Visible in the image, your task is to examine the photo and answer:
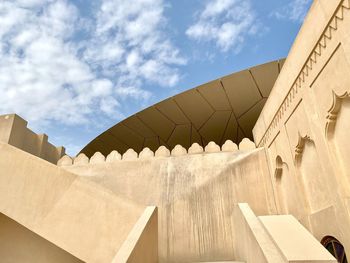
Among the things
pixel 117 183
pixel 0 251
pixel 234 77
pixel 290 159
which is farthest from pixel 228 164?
pixel 0 251

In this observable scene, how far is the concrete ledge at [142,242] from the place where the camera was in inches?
104

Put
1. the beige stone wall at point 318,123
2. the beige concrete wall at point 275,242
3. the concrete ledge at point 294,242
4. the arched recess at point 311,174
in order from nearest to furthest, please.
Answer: the beige concrete wall at point 275,242 → the concrete ledge at point 294,242 → the beige stone wall at point 318,123 → the arched recess at point 311,174

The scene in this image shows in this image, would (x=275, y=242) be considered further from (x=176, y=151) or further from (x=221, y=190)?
(x=176, y=151)

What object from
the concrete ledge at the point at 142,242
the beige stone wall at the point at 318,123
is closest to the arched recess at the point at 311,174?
the beige stone wall at the point at 318,123

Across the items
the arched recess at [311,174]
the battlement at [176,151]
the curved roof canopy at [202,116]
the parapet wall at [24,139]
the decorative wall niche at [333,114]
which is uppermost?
the curved roof canopy at [202,116]

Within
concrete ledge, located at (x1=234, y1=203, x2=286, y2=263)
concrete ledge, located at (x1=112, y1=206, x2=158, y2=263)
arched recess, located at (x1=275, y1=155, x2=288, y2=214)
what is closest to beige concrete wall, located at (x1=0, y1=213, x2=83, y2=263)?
concrete ledge, located at (x1=112, y1=206, x2=158, y2=263)

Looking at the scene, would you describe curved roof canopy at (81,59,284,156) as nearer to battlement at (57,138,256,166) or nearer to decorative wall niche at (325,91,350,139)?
battlement at (57,138,256,166)

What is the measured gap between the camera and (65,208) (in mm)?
3900

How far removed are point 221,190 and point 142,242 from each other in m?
2.84

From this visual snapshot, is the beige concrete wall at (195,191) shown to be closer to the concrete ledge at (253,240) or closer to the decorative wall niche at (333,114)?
the concrete ledge at (253,240)

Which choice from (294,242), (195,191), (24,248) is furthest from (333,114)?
(24,248)

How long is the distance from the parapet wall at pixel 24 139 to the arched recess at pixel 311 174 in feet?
19.3

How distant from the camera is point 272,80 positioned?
8414mm

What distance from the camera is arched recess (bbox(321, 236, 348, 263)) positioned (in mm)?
3229
